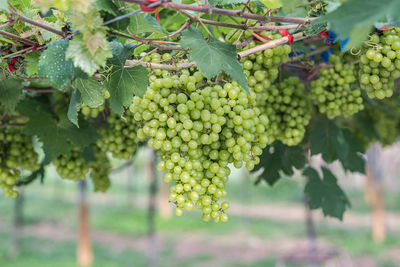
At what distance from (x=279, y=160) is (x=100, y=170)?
110 cm

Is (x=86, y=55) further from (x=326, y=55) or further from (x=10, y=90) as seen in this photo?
(x=326, y=55)

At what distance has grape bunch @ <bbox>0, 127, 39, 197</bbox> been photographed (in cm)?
175

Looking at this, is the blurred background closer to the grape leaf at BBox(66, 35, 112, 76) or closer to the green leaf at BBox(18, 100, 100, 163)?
the green leaf at BBox(18, 100, 100, 163)

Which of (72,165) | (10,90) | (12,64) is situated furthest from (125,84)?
(72,165)

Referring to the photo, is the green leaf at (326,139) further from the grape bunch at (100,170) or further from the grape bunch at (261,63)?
the grape bunch at (100,170)

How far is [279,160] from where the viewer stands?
2.34 m

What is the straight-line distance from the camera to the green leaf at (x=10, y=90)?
4.89ft

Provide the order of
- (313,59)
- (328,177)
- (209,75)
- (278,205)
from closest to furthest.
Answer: (209,75) → (313,59) → (328,177) → (278,205)

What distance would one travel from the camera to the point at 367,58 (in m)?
1.21

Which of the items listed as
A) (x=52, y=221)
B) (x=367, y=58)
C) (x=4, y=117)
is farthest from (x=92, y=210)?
(x=367, y=58)

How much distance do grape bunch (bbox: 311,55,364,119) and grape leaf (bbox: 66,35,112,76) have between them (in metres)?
1.05

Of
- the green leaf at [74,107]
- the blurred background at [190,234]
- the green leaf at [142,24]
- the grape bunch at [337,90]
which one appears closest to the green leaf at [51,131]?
the green leaf at [74,107]

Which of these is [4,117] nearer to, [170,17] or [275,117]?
[170,17]

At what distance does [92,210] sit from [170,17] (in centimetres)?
1565
